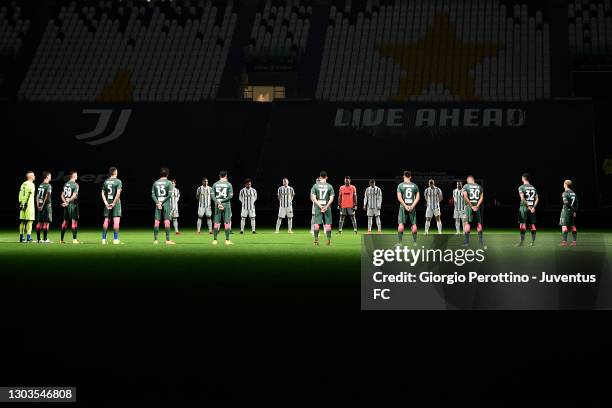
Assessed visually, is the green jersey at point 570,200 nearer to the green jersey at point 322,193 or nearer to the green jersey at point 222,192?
the green jersey at point 322,193

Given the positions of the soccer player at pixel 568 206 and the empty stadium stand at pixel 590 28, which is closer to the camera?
the soccer player at pixel 568 206

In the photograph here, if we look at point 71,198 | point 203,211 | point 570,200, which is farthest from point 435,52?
point 71,198

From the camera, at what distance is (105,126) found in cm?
4144

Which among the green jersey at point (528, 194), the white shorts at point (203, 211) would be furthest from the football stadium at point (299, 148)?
the white shorts at point (203, 211)

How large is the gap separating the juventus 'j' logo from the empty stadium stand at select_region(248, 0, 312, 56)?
768 cm

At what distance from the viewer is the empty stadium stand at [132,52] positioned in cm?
4444

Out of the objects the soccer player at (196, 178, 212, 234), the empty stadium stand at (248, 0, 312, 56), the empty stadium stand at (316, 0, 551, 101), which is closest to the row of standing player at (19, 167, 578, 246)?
the soccer player at (196, 178, 212, 234)

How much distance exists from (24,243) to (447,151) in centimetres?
2039

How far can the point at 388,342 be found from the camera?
862cm

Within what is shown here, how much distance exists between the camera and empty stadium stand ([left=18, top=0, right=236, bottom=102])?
44.4m

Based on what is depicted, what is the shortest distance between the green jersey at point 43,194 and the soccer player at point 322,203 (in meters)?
7.15

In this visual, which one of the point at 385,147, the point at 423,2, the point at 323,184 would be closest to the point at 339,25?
the point at 423,2

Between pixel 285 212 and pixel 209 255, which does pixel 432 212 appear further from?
pixel 209 255

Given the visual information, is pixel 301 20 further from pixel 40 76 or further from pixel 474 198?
pixel 474 198
